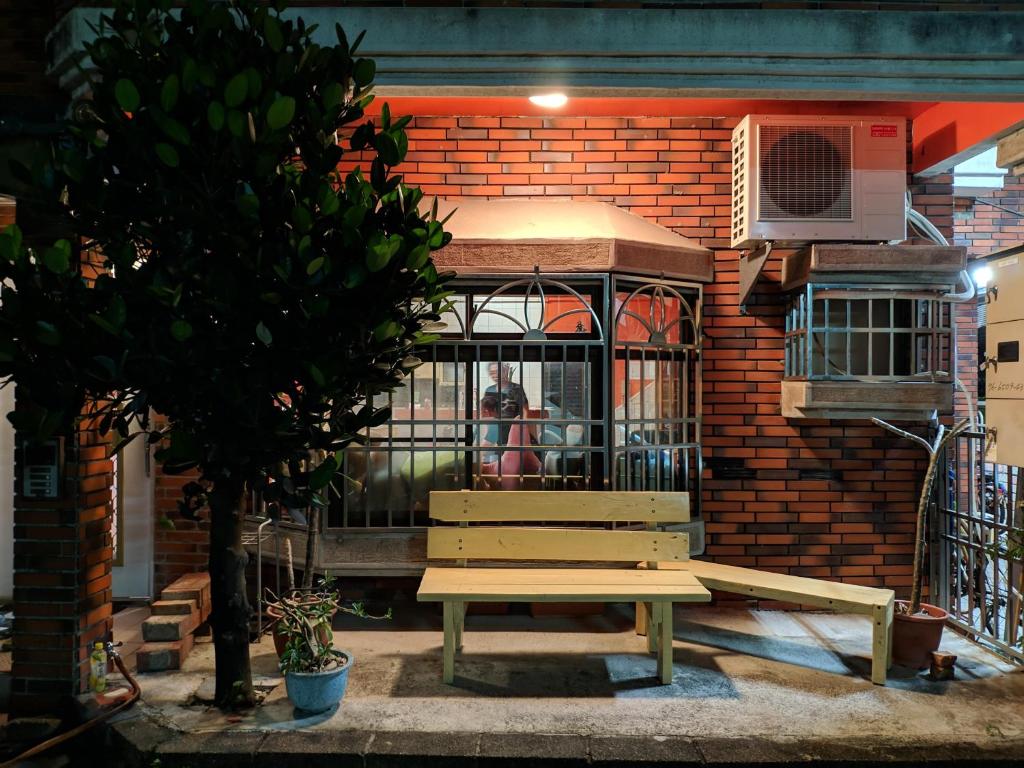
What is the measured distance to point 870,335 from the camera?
576cm

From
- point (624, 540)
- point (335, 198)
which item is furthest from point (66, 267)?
point (624, 540)

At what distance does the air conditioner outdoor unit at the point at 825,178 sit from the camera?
581cm

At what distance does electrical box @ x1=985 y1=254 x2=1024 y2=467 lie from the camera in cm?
Answer: 485

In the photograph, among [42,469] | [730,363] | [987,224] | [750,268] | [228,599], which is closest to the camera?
[228,599]

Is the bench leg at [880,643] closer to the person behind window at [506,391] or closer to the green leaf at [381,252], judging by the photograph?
the person behind window at [506,391]

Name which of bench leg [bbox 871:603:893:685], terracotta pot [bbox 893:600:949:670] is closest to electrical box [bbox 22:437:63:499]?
bench leg [bbox 871:603:893:685]

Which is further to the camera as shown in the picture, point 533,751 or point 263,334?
point 533,751

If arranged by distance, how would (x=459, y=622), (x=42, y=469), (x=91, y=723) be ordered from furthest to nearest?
1. (x=459, y=622)
2. (x=42, y=469)
3. (x=91, y=723)

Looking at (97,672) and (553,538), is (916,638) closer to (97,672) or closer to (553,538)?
(553,538)

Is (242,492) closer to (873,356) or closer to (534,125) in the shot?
(534,125)

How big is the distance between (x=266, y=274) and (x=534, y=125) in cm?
343

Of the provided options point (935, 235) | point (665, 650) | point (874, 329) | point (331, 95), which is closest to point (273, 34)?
point (331, 95)

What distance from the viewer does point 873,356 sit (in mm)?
5820

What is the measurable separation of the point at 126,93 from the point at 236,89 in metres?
0.46
